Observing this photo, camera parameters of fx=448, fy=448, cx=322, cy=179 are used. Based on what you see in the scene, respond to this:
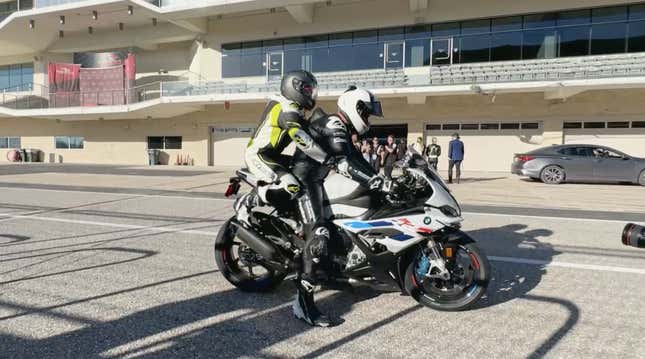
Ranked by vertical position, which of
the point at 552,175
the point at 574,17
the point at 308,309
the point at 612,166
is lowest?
the point at 308,309

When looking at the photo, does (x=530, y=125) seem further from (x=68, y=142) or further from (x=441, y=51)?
(x=68, y=142)

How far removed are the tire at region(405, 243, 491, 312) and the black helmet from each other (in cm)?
153

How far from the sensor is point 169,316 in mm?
3516

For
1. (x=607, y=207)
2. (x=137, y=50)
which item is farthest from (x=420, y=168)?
(x=137, y=50)

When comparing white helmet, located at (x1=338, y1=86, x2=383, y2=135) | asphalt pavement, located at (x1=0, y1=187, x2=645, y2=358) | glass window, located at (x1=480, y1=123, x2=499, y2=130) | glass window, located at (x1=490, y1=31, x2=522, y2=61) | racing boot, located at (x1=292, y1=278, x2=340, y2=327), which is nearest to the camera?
asphalt pavement, located at (x1=0, y1=187, x2=645, y2=358)

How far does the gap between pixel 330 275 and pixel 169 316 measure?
51.3 inches

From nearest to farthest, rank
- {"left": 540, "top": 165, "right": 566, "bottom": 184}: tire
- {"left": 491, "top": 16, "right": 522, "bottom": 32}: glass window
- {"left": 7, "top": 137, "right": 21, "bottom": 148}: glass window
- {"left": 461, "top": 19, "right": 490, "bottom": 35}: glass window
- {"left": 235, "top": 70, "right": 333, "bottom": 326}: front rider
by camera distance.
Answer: {"left": 235, "top": 70, "right": 333, "bottom": 326}: front rider, {"left": 540, "top": 165, "right": 566, "bottom": 184}: tire, {"left": 491, "top": 16, "right": 522, "bottom": 32}: glass window, {"left": 461, "top": 19, "right": 490, "bottom": 35}: glass window, {"left": 7, "top": 137, "right": 21, "bottom": 148}: glass window

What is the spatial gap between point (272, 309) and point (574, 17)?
23.7m

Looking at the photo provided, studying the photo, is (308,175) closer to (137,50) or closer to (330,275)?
(330,275)

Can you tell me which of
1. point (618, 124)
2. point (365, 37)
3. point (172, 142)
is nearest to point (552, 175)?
point (618, 124)

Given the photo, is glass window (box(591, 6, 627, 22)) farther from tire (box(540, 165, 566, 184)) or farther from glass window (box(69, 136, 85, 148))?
glass window (box(69, 136, 85, 148))

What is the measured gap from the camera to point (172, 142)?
30141mm

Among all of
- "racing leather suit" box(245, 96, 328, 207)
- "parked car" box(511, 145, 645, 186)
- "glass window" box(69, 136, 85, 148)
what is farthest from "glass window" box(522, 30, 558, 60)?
"glass window" box(69, 136, 85, 148)

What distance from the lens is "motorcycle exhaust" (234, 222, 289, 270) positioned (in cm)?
378
